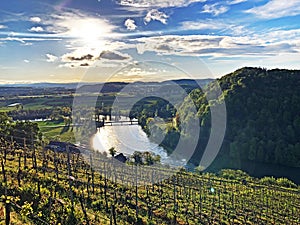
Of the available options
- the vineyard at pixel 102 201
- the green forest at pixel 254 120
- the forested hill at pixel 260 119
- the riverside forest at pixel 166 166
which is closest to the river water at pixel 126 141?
the riverside forest at pixel 166 166

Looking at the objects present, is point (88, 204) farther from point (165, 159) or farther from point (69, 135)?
point (69, 135)

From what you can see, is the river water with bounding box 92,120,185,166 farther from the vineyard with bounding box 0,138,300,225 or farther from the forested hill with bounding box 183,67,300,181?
the vineyard with bounding box 0,138,300,225

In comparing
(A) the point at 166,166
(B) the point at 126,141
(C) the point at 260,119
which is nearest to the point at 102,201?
(A) the point at 166,166

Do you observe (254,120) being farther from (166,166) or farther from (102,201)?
(102,201)

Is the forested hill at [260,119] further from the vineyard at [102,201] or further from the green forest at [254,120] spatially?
the vineyard at [102,201]

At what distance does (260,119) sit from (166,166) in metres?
21.7

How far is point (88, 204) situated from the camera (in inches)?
466

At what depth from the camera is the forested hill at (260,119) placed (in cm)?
4144

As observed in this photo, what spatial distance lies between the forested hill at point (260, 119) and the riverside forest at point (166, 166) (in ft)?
0.46

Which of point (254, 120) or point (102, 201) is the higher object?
point (102, 201)

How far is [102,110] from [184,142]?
3976 cm

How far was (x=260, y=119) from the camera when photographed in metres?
47.2

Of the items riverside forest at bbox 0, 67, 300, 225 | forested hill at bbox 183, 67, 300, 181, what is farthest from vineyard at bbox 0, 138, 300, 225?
forested hill at bbox 183, 67, 300, 181

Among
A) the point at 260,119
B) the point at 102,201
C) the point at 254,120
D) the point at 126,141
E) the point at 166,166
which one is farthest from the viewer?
the point at 126,141
